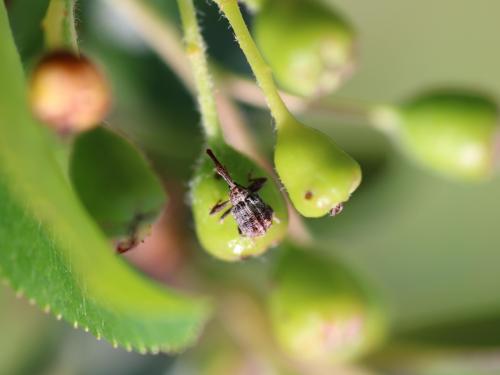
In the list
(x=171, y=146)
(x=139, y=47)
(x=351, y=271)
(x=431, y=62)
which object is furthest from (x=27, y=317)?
(x=431, y=62)

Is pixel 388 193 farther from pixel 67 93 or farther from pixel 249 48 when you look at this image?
pixel 249 48

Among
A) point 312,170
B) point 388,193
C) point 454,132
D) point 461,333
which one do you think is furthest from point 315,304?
point 388,193

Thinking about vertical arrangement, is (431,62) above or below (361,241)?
above

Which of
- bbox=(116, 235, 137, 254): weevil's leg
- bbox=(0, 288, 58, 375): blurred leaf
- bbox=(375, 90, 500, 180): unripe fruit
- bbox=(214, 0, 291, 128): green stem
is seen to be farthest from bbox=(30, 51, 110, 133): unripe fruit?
bbox=(0, 288, 58, 375): blurred leaf

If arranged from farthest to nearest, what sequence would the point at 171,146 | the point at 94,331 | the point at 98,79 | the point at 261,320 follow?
the point at 171,146
the point at 261,320
the point at 98,79
the point at 94,331

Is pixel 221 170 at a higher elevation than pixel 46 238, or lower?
higher

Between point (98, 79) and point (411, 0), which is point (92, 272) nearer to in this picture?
point (98, 79)
